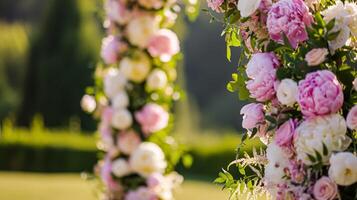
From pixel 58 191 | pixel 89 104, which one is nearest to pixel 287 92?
pixel 89 104

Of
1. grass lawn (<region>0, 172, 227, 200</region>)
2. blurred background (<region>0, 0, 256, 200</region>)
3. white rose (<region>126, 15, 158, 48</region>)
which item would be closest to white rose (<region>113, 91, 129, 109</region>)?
white rose (<region>126, 15, 158, 48</region>)

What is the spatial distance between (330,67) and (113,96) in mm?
3669

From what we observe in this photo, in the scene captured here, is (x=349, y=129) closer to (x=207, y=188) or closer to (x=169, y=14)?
(x=169, y=14)

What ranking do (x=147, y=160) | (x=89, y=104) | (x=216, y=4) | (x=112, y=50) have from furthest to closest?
(x=89, y=104), (x=112, y=50), (x=147, y=160), (x=216, y=4)

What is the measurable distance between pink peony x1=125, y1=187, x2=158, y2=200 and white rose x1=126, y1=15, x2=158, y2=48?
1.01m

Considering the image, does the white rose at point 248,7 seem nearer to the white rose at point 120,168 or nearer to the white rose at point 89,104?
the white rose at point 120,168

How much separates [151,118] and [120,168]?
41cm

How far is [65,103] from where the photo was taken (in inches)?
1011

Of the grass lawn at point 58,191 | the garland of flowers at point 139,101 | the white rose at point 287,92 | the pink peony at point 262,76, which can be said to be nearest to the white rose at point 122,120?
the garland of flowers at point 139,101

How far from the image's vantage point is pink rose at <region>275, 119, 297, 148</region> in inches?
98.7

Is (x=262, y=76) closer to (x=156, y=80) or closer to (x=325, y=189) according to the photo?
(x=325, y=189)

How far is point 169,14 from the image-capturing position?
604 centimetres

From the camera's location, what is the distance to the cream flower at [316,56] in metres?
2.44

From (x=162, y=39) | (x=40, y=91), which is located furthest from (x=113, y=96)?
(x=40, y=91)
